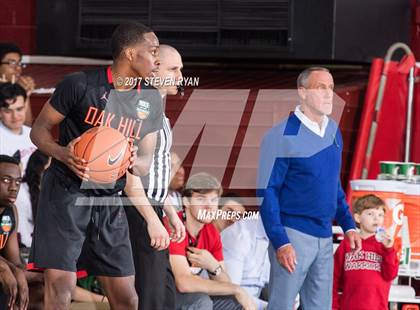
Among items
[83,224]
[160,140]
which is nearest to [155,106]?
[160,140]

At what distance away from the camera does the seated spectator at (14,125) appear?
21.5 ft

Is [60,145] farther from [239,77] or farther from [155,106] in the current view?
[239,77]

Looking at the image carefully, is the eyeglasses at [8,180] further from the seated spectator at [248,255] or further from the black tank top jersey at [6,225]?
the seated spectator at [248,255]

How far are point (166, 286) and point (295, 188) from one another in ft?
2.38

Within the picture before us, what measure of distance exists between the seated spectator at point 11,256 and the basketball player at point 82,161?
0.91 feet

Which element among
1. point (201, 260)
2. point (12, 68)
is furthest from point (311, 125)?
point (12, 68)

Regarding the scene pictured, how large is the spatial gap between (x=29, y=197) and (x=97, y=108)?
1.33 metres

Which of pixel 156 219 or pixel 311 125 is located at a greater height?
pixel 311 125

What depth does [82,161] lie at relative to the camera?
17.2 feet

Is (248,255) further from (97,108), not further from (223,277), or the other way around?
(97,108)

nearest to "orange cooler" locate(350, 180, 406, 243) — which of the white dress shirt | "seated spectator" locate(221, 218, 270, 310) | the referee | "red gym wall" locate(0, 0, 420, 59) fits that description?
"seated spectator" locate(221, 218, 270, 310)

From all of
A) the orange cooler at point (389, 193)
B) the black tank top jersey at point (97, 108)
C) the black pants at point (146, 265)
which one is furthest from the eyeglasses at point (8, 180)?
the orange cooler at point (389, 193)

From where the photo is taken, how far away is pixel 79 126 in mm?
5301

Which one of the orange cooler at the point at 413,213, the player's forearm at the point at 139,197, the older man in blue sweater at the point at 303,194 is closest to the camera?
the player's forearm at the point at 139,197
